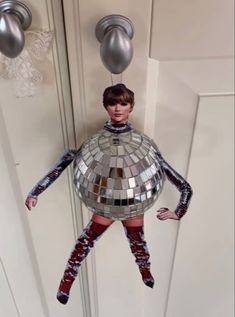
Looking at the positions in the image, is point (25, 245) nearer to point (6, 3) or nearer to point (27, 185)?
point (27, 185)

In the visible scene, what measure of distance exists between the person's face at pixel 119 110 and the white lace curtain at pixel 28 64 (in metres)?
0.11

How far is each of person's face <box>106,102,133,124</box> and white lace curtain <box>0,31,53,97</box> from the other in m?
0.11

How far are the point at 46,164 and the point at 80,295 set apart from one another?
0.34 metres

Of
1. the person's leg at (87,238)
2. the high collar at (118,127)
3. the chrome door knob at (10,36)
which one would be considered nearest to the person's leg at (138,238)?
the person's leg at (87,238)

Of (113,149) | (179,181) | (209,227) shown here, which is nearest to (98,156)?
(113,149)

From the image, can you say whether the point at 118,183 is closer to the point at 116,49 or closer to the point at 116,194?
the point at 116,194

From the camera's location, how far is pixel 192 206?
62 centimetres

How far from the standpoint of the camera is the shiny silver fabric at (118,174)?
0.44 meters

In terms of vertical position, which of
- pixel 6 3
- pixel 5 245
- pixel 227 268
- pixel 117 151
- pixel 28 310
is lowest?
pixel 28 310

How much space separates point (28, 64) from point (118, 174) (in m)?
0.18

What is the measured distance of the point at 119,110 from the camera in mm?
438

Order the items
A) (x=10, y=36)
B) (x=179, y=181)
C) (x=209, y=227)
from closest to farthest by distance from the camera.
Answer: (x=10, y=36)
(x=179, y=181)
(x=209, y=227)

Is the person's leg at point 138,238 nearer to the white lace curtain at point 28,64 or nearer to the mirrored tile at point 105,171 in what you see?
the mirrored tile at point 105,171

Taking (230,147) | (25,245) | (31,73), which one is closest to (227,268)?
(230,147)
